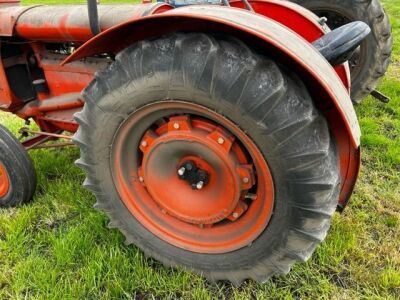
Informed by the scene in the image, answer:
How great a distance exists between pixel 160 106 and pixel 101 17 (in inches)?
33.9

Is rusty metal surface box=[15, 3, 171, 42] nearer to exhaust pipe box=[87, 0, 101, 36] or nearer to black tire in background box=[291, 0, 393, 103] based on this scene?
exhaust pipe box=[87, 0, 101, 36]

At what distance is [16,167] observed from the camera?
2.33 m

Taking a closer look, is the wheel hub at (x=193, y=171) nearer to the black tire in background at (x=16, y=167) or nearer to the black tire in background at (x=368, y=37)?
the black tire in background at (x=16, y=167)

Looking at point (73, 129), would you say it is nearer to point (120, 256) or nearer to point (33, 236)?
point (33, 236)

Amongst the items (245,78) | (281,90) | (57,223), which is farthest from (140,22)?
(57,223)

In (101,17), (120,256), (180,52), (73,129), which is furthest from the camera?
(73,129)

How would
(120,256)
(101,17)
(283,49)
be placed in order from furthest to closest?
(101,17)
(120,256)
(283,49)

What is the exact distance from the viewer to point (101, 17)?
2.13 m

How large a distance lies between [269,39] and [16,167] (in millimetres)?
1747

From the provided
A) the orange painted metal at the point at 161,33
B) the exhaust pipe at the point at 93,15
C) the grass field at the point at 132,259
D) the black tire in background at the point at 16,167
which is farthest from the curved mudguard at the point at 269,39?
the black tire in background at the point at 16,167

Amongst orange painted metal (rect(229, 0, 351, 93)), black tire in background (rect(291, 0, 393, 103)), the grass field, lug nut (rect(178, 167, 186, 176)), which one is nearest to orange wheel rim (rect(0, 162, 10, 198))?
the grass field

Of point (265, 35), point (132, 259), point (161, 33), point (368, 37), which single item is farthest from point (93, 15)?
point (368, 37)

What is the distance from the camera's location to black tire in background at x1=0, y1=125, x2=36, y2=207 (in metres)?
2.32

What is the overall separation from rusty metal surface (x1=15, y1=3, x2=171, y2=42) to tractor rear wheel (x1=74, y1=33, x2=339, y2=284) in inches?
23.0
